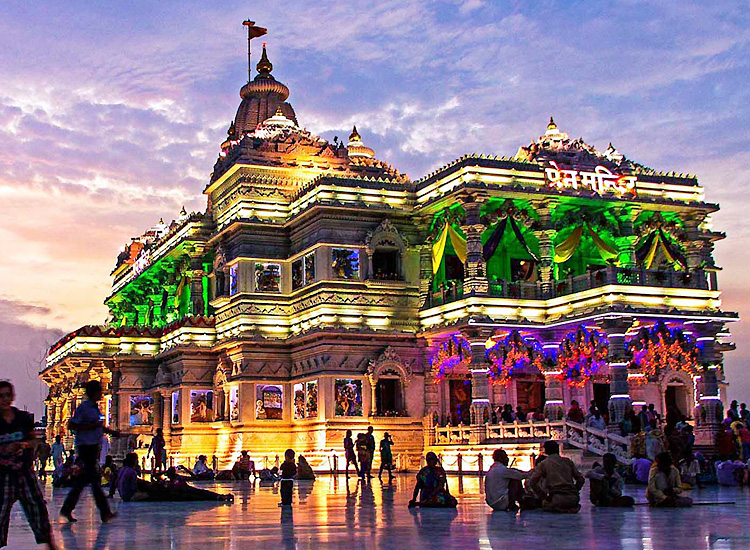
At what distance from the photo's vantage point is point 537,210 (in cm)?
4406

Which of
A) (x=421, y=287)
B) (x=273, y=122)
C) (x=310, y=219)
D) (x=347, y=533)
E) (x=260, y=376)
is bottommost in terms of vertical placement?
(x=347, y=533)

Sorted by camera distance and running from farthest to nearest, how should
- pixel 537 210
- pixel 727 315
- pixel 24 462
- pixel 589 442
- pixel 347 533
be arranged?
pixel 537 210
pixel 727 315
pixel 589 442
pixel 347 533
pixel 24 462

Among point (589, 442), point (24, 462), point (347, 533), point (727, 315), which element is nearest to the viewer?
point (24, 462)

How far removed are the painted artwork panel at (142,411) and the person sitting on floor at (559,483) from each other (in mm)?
37545

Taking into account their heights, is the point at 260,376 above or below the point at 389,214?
below

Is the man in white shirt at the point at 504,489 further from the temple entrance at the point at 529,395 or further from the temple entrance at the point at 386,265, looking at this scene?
the temple entrance at the point at 386,265

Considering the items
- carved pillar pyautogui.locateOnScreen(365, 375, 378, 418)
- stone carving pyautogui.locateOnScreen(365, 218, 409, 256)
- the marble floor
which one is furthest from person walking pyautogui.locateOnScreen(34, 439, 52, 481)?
stone carving pyautogui.locateOnScreen(365, 218, 409, 256)

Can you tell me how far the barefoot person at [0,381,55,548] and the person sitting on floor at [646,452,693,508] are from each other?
35.2 ft

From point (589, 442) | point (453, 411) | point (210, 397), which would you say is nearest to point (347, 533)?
point (589, 442)

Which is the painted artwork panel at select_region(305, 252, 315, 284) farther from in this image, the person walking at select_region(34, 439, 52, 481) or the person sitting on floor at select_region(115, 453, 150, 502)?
the person sitting on floor at select_region(115, 453, 150, 502)

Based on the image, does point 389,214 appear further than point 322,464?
Yes

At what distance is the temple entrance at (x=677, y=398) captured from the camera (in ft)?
153

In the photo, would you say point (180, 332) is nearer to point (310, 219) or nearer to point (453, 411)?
point (310, 219)

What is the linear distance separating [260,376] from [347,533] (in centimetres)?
3218
